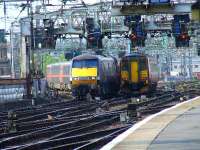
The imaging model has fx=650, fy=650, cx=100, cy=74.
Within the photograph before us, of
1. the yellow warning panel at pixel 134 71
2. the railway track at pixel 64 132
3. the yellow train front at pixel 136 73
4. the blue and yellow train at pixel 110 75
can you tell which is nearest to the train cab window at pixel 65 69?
the blue and yellow train at pixel 110 75

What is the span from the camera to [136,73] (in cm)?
4544

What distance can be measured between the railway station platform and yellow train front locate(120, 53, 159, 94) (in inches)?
911

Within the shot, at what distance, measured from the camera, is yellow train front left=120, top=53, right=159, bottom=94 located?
45219mm

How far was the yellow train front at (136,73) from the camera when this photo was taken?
45.2m

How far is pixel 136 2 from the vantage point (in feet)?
102

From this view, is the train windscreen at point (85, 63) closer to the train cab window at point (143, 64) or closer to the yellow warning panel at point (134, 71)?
the yellow warning panel at point (134, 71)

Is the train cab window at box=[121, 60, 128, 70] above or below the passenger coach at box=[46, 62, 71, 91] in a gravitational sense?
above

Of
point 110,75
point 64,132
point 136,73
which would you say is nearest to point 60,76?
point 110,75

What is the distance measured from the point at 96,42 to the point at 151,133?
1355 inches

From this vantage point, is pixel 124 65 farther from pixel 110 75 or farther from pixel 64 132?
pixel 64 132

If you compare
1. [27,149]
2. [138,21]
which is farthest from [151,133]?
[138,21]

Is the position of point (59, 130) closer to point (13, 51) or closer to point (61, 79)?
point (61, 79)

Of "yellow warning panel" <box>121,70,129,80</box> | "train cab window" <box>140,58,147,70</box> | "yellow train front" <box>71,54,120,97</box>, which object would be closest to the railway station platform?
"yellow train front" <box>71,54,120,97</box>

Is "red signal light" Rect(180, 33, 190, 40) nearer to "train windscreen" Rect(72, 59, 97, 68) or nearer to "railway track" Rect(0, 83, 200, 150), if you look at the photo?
"train windscreen" Rect(72, 59, 97, 68)
